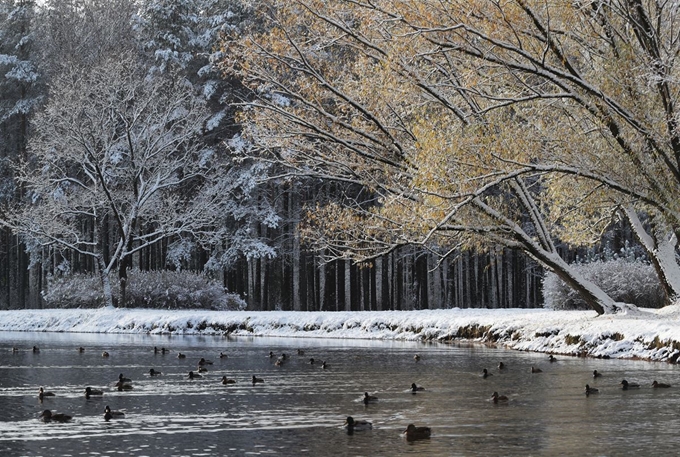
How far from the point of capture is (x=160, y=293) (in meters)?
44.9

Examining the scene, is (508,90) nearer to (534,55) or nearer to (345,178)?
(534,55)

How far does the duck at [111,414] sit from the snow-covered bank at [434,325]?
12134 millimetres

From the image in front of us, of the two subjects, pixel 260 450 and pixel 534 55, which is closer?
pixel 260 450

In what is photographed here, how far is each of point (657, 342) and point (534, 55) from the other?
22.2ft

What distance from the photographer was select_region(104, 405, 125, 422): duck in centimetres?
1244

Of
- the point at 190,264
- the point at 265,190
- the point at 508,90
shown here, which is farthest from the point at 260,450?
the point at 190,264

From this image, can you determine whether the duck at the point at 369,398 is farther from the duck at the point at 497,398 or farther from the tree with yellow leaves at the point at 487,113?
the tree with yellow leaves at the point at 487,113

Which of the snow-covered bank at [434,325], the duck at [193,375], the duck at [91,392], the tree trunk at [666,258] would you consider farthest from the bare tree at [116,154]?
the duck at [91,392]

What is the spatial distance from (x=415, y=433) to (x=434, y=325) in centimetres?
1993

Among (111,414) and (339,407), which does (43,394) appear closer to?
(111,414)

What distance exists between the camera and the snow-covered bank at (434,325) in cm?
2202

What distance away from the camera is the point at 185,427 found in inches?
466

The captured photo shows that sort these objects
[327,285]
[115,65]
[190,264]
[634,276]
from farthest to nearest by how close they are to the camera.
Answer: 1. [190,264]
2. [327,285]
3. [115,65]
4. [634,276]

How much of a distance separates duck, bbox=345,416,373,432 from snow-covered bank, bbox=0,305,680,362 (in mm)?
10785
